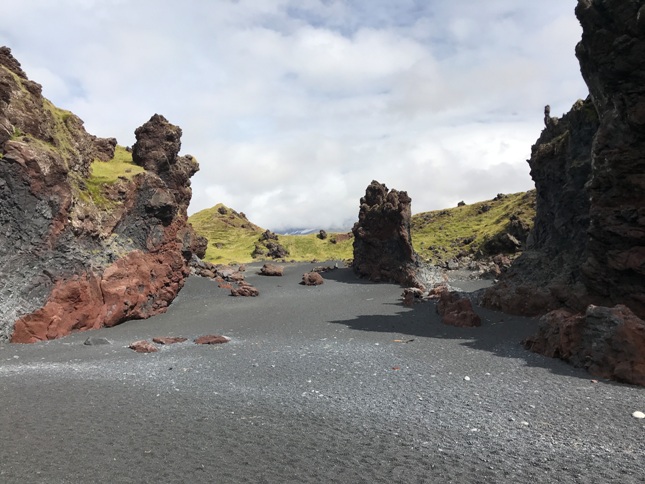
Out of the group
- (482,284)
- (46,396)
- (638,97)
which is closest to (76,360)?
(46,396)

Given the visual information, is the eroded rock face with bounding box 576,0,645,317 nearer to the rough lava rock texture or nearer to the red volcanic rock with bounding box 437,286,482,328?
the red volcanic rock with bounding box 437,286,482,328

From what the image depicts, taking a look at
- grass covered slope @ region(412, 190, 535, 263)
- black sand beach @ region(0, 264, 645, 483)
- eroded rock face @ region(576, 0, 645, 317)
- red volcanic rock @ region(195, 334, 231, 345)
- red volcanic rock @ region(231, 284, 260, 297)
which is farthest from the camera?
grass covered slope @ region(412, 190, 535, 263)

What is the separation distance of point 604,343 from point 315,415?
10.5 m

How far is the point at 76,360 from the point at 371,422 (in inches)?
559

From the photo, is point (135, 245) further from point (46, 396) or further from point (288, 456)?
point (288, 456)

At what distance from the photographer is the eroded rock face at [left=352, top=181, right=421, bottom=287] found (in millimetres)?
47250

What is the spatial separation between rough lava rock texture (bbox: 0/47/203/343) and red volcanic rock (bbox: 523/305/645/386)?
25547 mm

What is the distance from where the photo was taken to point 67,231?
24547mm

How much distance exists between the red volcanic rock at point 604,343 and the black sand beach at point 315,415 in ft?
2.12

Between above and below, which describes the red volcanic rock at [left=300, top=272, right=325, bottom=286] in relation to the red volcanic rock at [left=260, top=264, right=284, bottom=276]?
below

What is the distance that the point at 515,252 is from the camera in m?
68.4

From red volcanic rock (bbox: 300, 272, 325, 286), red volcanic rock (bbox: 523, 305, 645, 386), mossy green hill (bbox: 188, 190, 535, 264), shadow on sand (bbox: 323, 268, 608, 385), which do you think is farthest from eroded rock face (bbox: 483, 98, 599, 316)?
mossy green hill (bbox: 188, 190, 535, 264)

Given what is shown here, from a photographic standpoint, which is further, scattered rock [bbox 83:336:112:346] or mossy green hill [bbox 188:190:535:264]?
mossy green hill [bbox 188:190:535:264]

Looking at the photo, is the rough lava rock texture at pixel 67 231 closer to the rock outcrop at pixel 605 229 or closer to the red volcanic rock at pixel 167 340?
the red volcanic rock at pixel 167 340
